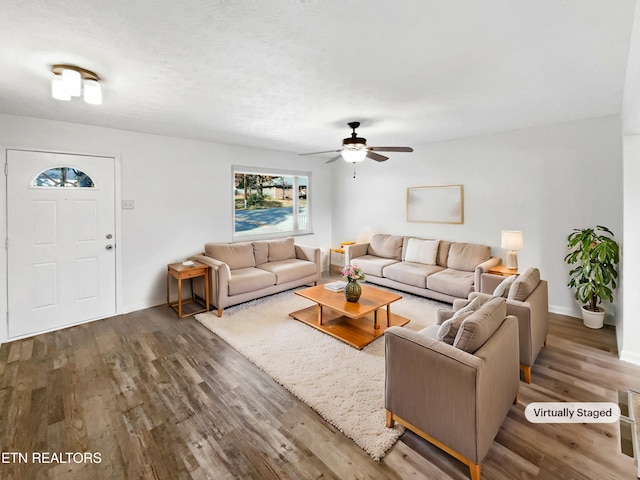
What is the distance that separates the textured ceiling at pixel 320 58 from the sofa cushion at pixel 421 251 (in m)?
2.10

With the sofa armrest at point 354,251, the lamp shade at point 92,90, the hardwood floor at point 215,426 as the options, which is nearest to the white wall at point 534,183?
the sofa armrest at point 354,251

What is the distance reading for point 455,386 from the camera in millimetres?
1580

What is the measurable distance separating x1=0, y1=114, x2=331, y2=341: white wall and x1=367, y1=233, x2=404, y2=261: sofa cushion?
2638mm

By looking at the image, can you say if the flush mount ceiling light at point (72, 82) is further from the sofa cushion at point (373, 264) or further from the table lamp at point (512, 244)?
the table lamp at point (512, 244)

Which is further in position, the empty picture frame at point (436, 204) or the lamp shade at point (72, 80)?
the empty picture frame at point (436, 204)

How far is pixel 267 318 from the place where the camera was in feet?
12.6

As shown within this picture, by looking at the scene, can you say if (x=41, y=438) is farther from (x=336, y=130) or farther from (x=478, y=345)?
(x=336, y=130)

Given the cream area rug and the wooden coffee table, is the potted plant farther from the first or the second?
the wooden coffee table

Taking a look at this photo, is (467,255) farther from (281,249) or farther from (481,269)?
(281,249)

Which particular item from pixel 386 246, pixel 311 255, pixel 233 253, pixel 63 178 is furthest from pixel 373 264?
pixel 63 178

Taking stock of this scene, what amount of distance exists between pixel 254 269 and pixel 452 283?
289 centimetres

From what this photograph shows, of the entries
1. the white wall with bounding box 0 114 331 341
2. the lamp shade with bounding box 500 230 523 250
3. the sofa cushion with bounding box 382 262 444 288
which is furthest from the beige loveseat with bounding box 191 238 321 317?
the lamp shade with bounding box 500 230 523 250

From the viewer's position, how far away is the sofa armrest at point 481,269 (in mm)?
3854

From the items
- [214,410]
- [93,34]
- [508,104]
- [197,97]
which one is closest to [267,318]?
[214,410]
